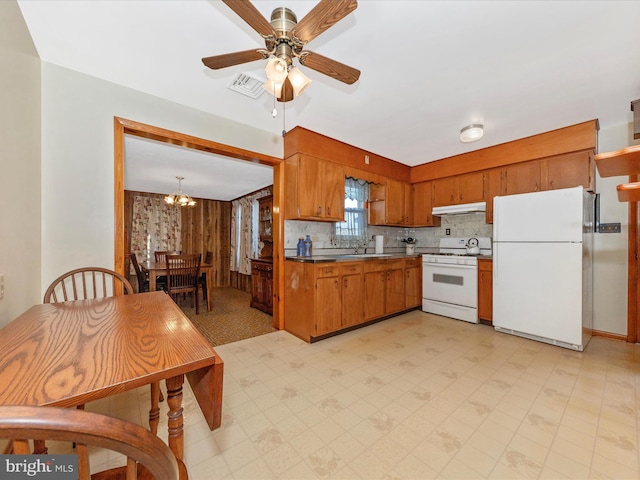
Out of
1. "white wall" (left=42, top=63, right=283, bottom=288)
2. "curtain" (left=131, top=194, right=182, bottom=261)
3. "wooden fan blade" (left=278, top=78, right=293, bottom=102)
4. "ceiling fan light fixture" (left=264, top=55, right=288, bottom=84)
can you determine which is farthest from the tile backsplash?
"curtain" (left=131, top=194, right=182, bottom=261)

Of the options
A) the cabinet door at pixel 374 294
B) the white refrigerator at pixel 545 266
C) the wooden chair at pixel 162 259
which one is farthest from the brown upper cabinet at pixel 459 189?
the wooden chair at pixel 162 259

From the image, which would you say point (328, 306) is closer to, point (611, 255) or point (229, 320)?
point (229, 320)

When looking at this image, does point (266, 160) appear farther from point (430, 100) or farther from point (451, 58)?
point (451, 58)

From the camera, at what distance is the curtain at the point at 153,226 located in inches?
239

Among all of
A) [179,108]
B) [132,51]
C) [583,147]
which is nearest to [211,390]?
[132,51]

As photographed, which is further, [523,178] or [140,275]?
[140,275]

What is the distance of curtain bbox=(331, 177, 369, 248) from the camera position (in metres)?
4.04

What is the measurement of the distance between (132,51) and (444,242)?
4.57m

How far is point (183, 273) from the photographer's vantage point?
414 cm

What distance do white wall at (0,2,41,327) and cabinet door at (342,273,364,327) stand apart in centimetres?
264

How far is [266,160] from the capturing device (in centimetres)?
319

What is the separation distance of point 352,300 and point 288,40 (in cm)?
Result: 268

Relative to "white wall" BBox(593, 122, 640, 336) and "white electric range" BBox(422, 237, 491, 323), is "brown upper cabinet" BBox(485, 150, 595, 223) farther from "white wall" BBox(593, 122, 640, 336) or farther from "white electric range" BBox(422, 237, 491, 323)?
"white electric range" BBox(422, 237, 491, 323)

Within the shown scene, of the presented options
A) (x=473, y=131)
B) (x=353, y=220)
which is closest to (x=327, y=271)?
(x=353, y=220)
